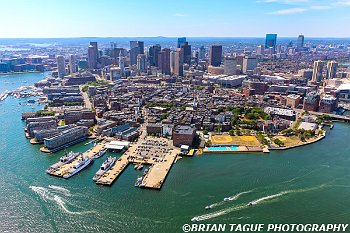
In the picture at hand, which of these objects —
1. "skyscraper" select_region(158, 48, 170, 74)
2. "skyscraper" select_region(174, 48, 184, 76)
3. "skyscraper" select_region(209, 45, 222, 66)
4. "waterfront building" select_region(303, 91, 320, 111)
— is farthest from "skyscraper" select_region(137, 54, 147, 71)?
"waterfront building" select_region(303, 91, 320, 111)

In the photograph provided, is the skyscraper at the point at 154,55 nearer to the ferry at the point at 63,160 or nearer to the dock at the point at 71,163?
the dock at the point at 71,163

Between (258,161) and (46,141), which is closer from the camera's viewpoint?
(258,161)

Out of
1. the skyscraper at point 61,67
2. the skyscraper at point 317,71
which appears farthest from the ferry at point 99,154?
the skyscraper at point 317,71

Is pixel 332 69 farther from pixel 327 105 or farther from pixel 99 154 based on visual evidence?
pixel 99 154

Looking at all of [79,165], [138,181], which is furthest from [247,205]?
[79,165]

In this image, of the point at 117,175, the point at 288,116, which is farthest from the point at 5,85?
the point at 288,116

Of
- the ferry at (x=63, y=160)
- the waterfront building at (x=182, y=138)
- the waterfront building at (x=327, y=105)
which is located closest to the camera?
the ferry at (x=63, y=160)

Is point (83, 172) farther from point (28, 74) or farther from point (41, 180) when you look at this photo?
point (28, 74)
